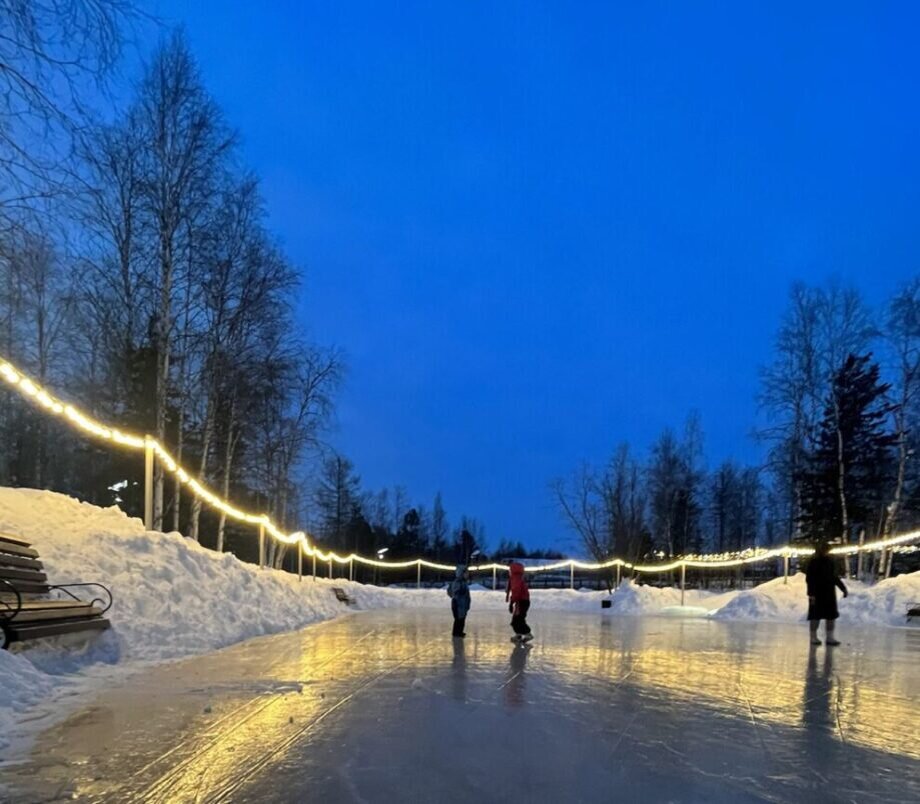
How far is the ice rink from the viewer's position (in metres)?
4.95

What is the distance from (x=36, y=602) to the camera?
9.21 meters

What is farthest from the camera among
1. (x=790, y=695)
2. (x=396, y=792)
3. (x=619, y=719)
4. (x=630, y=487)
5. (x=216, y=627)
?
(x=630, y=487)

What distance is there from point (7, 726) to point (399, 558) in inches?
2917

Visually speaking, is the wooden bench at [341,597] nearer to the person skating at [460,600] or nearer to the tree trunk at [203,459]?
the tree trunk at [203,459]

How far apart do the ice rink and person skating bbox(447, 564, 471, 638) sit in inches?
126

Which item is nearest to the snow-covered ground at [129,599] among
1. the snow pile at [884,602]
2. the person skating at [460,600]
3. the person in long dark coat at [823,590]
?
the person skating at [460,600]

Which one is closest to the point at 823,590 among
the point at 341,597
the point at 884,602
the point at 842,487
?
the point at 884,602

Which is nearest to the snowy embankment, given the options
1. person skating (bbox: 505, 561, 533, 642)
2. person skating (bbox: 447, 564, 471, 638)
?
person skating (bbox: 447, 564, 471, 638)

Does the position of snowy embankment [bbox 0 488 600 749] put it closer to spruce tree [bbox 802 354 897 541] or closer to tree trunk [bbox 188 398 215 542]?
tree trunk [bbox 188 398 215 542]

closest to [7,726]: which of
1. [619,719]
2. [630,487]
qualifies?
[619,719]

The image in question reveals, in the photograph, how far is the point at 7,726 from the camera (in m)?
6.20

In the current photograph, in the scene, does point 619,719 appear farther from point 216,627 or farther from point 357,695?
point 216,627

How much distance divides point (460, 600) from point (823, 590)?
6881 mm

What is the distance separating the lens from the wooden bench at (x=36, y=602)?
8062 mm
